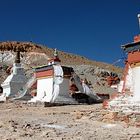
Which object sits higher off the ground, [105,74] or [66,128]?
[105,74]

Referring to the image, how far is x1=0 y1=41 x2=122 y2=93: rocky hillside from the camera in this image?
183ft

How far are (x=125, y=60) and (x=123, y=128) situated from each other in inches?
235

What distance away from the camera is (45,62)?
77750 mm

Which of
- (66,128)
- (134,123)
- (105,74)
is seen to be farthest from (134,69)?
(105,74)

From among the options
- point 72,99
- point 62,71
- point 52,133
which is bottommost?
point 52,133

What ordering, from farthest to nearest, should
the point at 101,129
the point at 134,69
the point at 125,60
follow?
the point at 125,60
the point at 134,69
the point at 101,129

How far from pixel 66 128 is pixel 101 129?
4.47ft

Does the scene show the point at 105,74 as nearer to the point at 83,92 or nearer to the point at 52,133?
the point at 83,92

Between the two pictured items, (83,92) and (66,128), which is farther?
(83,92)

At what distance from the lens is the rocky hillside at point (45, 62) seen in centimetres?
5581

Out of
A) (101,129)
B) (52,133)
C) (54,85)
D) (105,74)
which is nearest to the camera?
(52,133)

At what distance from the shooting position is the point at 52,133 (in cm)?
1324

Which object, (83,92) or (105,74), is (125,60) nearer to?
(83,92)

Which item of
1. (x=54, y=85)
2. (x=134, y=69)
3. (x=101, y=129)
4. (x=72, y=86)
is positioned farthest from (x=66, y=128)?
(x=72, y=86)
